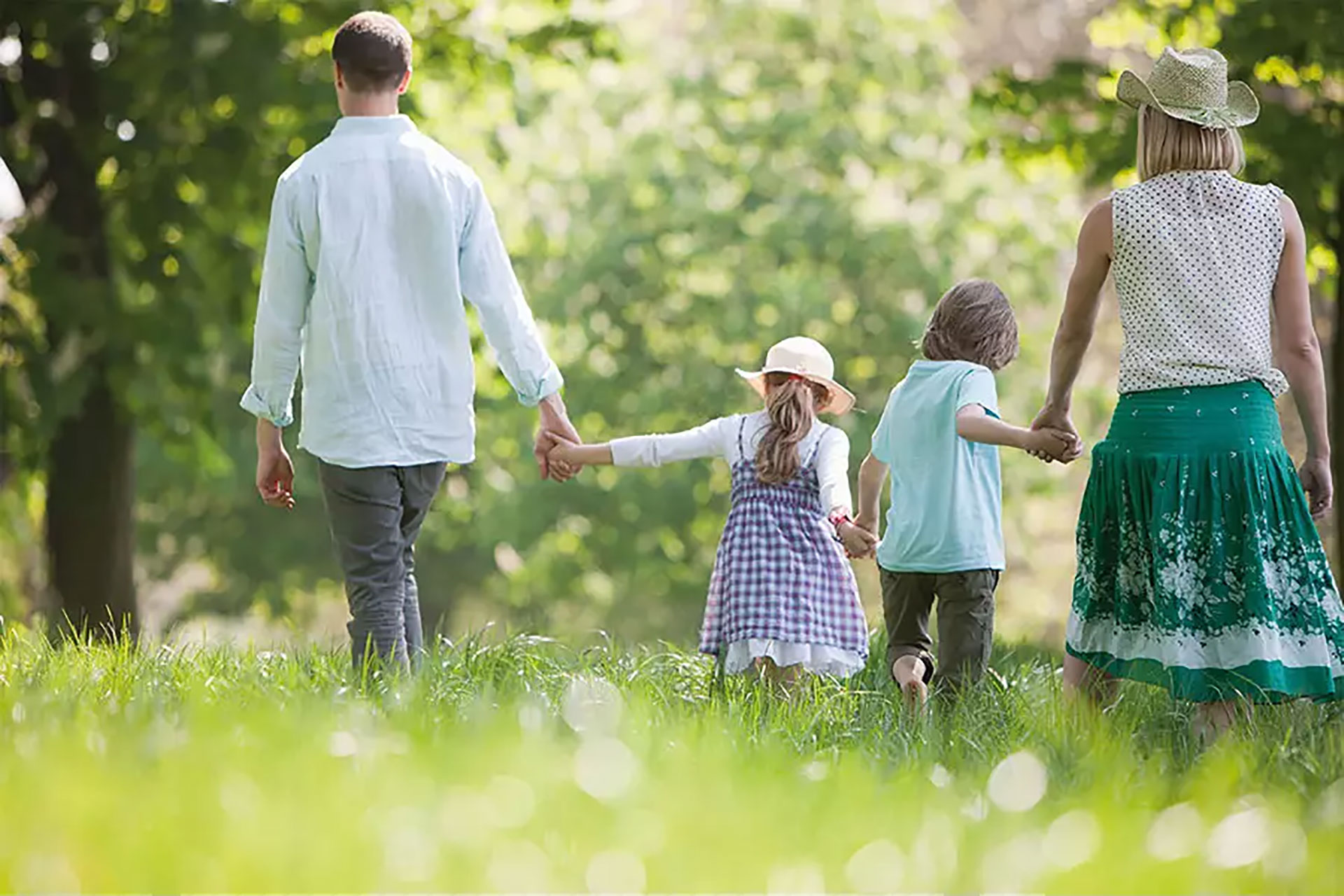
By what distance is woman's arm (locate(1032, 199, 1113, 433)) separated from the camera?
5016 mm

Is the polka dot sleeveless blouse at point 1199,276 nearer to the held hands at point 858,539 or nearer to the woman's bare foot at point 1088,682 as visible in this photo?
the woman's bare foot at point 1088,682

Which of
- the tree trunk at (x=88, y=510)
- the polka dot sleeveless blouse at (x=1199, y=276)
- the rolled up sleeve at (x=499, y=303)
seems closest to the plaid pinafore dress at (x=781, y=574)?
the rolled up sleeve at (x=499, y=303)

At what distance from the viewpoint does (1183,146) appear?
498cm

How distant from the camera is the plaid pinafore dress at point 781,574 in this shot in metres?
5.70

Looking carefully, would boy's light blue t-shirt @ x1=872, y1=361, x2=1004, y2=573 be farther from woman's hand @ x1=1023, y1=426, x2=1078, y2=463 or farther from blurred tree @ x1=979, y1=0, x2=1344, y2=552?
blurred tree @ x1=979, y1=0, x2=1344, y2=552

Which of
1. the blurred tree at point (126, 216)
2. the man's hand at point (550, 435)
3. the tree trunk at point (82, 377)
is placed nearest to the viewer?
the man's hand at point (550, 435)

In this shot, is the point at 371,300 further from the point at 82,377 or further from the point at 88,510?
the point at 88,510

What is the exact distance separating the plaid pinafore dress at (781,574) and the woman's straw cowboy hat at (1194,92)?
1610mm

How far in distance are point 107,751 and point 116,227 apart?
748 cm

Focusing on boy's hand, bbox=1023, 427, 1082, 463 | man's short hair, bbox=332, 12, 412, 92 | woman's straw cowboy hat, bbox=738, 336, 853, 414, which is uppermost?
man's short hair, bbox=332, 12, 412, 92

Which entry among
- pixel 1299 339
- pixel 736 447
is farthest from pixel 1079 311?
pixel 736 447

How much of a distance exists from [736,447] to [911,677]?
978mm

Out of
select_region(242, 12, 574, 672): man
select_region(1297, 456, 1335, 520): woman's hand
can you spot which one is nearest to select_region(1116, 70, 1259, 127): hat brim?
select_region(1297, 456, 1335, 520): woman's hand

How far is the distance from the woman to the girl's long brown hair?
106 centimetres
